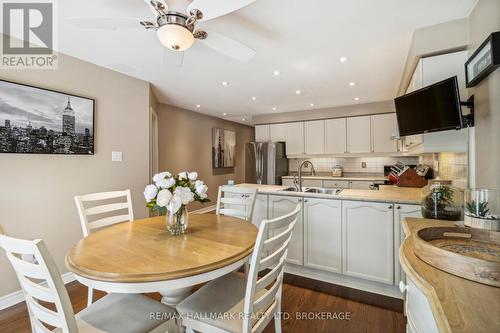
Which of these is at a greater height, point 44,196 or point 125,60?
point 125,60

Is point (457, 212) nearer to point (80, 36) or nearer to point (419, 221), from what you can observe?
point (419, 221)

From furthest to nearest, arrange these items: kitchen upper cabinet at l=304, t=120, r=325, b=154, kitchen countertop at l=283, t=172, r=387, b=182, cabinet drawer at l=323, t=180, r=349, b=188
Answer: kitchen upper cabinet at l=304, t=120, r=325, b=154
cabinet drawer at l=323, t=180, r=349, b=188
kitchen countertop at l=283, t=172, r=387, b=182

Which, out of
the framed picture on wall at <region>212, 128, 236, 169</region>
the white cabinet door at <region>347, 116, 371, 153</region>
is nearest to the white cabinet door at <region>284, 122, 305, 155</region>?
the white cabinet door at <region>347, 116, 371, 153</region>

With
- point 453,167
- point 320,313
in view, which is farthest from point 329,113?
point 320,313

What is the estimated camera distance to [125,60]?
2.66m

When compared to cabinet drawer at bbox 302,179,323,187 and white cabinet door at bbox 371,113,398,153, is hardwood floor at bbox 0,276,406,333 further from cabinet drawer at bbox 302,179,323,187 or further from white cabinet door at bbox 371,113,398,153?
white cabinet door at bbox 371,113,398,153

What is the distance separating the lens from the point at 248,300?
1.11m

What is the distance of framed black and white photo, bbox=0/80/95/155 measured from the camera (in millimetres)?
2117

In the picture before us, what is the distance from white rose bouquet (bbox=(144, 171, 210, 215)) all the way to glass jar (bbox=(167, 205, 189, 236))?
0.4 inches

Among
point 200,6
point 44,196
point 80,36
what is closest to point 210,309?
point 200,6

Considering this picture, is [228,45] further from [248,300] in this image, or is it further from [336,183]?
[336,183]

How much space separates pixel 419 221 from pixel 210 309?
1.40m

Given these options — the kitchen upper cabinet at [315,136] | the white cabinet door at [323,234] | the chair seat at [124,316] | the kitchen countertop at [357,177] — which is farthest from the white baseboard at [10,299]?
the kitchen upper cabinet at [315,136]

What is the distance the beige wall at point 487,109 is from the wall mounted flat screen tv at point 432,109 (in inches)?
5.6
